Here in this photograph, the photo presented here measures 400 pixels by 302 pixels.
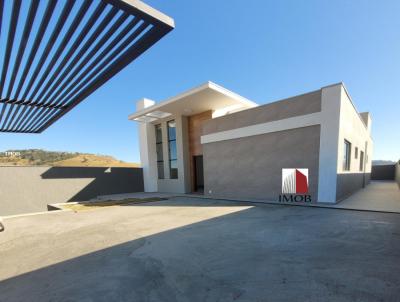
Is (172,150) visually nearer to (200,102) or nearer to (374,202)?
(200,102)

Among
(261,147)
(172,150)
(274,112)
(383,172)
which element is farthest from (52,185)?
(383,172)

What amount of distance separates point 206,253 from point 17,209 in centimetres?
1340

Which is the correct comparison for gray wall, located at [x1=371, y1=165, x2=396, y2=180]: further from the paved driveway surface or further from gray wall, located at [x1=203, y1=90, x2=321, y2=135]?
gray wall, located at [x1=203, y1=90, x2=321, y2=135]

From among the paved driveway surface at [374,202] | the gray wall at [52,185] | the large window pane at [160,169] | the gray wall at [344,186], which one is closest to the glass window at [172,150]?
the large window pane at [160,169]

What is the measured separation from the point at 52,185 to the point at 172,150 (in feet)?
27.1

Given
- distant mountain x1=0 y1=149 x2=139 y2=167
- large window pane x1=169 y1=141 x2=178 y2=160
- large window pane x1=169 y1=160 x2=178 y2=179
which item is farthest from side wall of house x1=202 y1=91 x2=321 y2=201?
distant mountain x1=0 y1=149 x2=139 y2=167

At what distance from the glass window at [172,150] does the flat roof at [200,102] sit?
3.64 ft

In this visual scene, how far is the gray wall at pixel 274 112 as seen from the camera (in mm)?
6988

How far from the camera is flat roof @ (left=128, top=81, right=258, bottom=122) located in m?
9.54

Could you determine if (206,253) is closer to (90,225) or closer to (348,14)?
(90,225)

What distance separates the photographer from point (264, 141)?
27.2 ft

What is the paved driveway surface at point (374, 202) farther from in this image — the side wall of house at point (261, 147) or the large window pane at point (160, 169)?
the large window pane at point (160, 169)

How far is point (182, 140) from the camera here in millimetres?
13188

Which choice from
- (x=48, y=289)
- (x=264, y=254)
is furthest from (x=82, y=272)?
(x=264, y=254)
